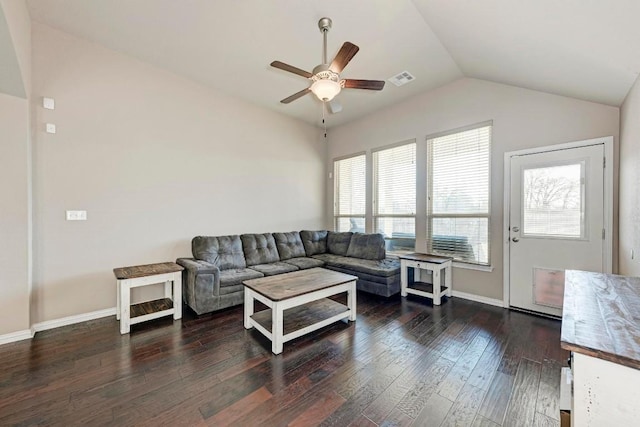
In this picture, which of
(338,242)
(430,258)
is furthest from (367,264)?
(338,242)

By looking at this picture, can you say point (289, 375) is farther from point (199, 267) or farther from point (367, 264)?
point (367, 264)

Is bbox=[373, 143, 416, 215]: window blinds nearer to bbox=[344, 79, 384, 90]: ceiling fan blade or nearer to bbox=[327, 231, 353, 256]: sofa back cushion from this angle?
bbox=[327, 231, 353, 256]: sofa back cushion

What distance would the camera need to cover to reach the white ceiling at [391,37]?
1973 millimetres

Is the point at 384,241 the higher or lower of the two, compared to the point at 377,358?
higher

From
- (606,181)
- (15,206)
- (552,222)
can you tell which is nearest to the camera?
(15,206)

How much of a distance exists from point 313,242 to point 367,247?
1125 mm

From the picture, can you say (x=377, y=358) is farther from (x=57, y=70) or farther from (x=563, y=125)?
(x=57, y=70)

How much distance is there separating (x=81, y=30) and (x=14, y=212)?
83.6 inches

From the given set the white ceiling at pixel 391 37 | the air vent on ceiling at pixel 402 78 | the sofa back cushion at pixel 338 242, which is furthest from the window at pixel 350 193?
the white ceiling at pixel 391 37

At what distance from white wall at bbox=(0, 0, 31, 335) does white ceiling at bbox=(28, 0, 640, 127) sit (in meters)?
0.95

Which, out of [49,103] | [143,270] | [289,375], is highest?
[49,103]

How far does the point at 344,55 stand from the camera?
2352 mm

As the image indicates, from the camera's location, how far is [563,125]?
3.15 m

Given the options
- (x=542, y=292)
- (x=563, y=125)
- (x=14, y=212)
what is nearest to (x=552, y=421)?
(x=542, y=292)
